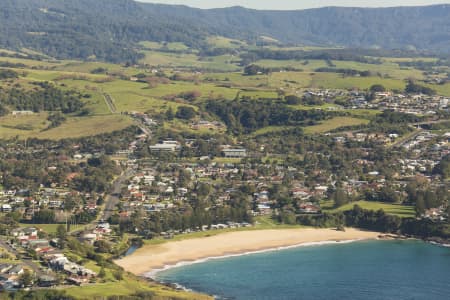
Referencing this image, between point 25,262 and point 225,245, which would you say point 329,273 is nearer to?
point 225,245

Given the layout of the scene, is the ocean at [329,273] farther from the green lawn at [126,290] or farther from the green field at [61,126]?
the green field at [61,126]

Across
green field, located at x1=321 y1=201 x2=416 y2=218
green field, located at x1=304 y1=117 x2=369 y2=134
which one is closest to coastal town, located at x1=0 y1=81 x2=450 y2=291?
green field, located at x1=321 y1=201 x2=416 y2=218

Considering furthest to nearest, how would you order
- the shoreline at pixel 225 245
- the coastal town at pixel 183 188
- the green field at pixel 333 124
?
the green field at pixel 333 124 → the coastal town at pixel 183 188 → the shoreline at pixel 225 245

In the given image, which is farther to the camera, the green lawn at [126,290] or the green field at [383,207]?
the green field at [383,207]

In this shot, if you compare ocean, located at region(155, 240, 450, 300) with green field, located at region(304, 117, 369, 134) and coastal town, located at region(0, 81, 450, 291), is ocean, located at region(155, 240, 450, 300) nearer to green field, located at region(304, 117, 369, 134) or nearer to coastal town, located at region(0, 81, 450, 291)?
coastal town, located at region(0, 81, 450, 291)

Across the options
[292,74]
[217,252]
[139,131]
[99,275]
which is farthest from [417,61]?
[99,275]

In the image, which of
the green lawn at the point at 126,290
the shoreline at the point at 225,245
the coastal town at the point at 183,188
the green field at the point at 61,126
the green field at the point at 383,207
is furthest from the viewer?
the green field at the point at 61,126

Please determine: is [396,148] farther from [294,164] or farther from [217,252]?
[217,252]

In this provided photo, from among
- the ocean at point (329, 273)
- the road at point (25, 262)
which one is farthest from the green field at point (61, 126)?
the road at point (25, 262)
